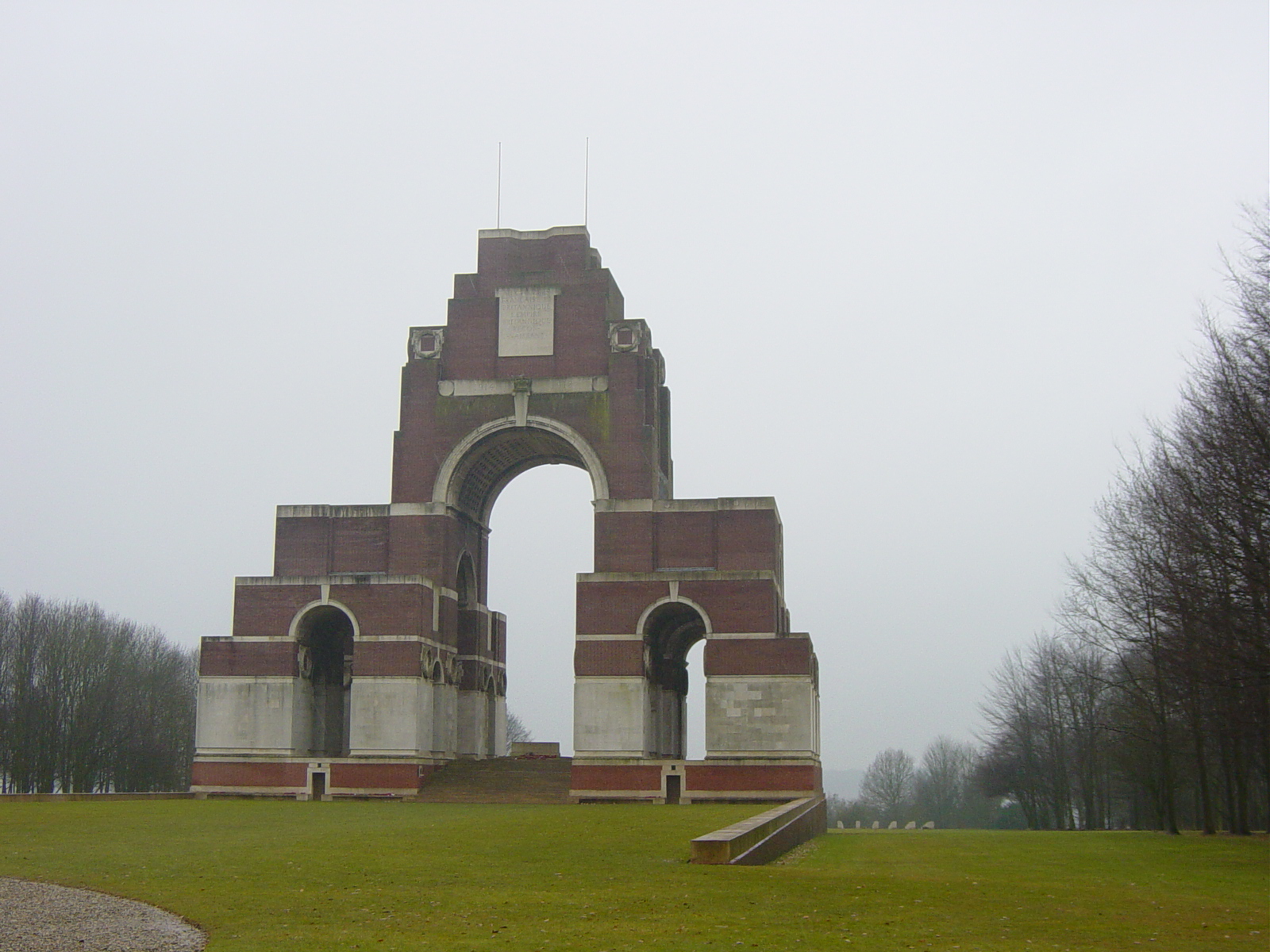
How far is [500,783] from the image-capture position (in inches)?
1779

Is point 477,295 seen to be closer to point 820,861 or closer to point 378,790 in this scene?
point 378,790

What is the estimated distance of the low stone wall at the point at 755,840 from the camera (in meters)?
20.2

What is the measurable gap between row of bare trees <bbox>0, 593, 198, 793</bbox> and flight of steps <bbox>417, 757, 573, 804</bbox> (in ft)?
94.1

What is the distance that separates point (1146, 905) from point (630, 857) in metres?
7.92

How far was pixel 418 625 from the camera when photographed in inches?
1800

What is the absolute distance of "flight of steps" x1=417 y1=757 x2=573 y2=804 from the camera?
1732 inches

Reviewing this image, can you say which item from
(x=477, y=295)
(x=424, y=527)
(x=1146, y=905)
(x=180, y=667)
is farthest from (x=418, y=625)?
(x=180, y=667)

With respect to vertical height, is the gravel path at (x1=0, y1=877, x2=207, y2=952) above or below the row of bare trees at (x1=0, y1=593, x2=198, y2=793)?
below

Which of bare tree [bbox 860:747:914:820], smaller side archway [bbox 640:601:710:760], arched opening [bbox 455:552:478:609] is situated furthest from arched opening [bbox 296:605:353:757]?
bare tree [bbox 860:747:914:820]

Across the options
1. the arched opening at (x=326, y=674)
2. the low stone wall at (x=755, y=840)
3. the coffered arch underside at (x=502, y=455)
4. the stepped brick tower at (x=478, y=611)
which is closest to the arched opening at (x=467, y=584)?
the stepped brick tower at (x=478, y=611)

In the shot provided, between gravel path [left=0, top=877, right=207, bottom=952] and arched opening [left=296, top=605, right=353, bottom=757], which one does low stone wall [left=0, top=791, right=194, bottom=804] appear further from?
gravel path [left=0, top=877, right=207, bottom=952]

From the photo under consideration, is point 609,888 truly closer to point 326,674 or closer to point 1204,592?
point 1204,592

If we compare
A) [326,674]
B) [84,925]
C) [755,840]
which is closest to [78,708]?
[326,674]

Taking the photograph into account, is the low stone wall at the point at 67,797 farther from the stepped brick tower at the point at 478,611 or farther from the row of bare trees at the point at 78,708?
the row of bare trees at the point at 78,708
